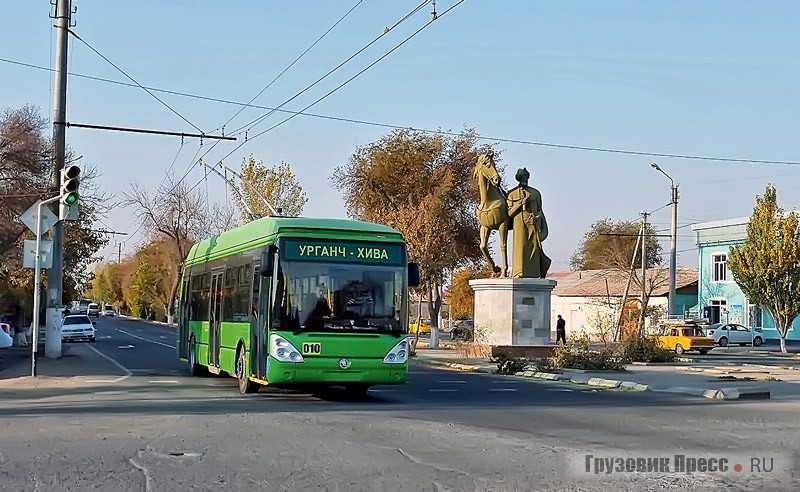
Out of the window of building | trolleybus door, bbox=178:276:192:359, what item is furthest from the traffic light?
the window of building

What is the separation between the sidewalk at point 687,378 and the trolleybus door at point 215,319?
8.98 meters

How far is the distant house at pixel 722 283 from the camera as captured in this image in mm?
68125

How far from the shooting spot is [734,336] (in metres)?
60.8

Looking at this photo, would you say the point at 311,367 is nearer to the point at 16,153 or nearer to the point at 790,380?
the point at 790,380

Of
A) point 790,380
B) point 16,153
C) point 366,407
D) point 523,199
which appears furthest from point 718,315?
point 366,407

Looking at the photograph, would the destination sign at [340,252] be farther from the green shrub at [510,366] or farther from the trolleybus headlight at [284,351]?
the green shrub at [510,366]

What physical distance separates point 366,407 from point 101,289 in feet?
471

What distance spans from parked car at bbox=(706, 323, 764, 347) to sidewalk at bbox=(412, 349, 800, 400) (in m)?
27.1

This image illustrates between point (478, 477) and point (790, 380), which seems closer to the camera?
point (478, 477)

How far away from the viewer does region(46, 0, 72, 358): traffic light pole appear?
94.0 feet

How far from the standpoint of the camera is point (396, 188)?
2071 inches

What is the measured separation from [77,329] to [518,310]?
79.4 feet

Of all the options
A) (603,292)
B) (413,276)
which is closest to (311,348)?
(413,276)

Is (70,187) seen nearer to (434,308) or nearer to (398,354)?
(398,354)
